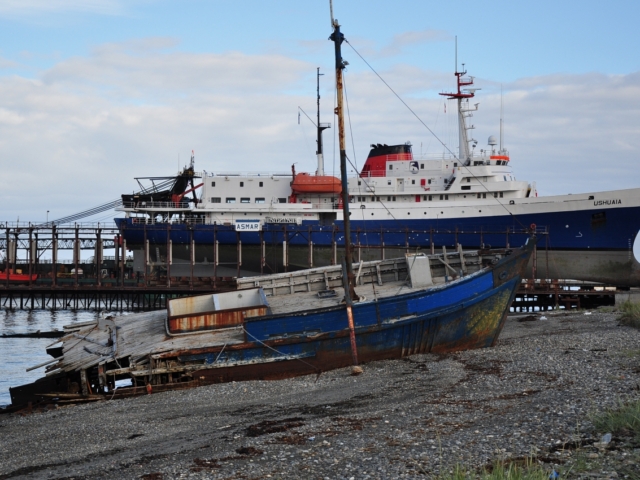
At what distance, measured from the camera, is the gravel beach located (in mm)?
8555

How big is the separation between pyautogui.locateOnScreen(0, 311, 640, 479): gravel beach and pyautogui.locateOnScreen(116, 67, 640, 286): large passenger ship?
31.1 metres

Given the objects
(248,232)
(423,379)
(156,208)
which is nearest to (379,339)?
(423,379)

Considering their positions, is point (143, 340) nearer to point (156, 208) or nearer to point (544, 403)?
point (544, 403)

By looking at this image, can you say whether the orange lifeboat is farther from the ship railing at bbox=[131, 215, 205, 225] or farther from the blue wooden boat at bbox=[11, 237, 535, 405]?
the blue wooden boat at bbox=[11, 237, 535, 405]

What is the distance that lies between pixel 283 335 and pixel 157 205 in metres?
38.0

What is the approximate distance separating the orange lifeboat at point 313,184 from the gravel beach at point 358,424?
34.4 metres

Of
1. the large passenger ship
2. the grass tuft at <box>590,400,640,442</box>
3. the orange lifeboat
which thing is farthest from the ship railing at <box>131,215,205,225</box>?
the grass tuft at <box>590,400,640,442</box>

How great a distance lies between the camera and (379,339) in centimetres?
1761

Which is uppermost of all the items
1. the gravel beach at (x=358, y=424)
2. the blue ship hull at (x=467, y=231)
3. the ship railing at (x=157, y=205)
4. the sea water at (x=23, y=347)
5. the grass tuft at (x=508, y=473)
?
the ship railing at (x=157, y=205)

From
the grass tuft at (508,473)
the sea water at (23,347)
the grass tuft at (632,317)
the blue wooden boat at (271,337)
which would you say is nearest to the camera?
the grass tuft at (508,473)

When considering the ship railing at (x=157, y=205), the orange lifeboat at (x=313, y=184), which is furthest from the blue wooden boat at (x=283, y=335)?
the ship railing at (x=157, y=205)

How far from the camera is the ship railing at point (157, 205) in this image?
52.7 meters

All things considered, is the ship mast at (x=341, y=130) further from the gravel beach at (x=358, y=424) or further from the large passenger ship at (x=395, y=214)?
the large passenger ship at (x=395, y=214)

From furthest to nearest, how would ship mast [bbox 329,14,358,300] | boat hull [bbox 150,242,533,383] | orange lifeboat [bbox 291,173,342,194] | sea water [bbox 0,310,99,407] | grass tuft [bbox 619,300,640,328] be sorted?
orange lifeboat [bbox 291,173,342,194]
sea water [bbox 0,310,99,407]
grass tuft [bbox 619,300,640,328]
ship mast [bbox 329,14,358,300]
boat hull [bbox 150,242,533,383]
